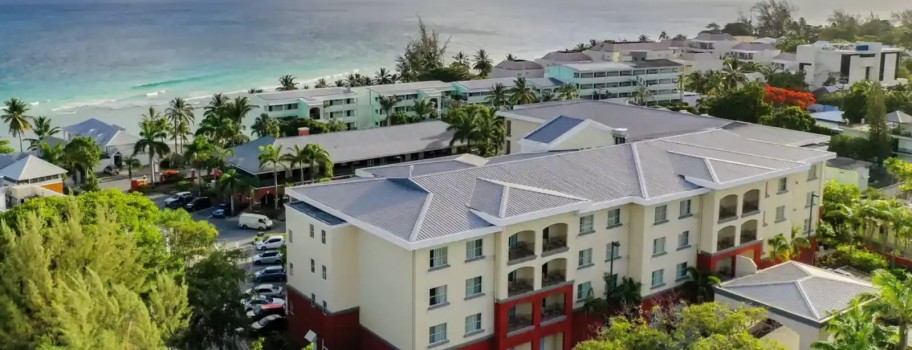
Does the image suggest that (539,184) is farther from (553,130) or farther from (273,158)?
(273,158)

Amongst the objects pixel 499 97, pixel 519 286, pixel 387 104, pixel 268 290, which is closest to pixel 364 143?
pixel 387 104

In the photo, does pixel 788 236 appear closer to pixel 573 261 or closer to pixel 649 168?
pixel 649 168

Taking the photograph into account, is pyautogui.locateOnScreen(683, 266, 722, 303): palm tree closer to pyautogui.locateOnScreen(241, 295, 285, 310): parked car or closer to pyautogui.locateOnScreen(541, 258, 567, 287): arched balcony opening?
pyautogui.locateOnScreen(541, 258, 567, 287): arched balcony opening

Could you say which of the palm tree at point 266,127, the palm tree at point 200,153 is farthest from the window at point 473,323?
the palm tree at point 266,127

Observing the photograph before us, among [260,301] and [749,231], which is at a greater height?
[749,231]

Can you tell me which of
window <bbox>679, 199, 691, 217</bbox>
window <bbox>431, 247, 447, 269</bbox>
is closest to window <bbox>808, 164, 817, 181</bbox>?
window <bbox>679, 199, 691, 217</bbox>

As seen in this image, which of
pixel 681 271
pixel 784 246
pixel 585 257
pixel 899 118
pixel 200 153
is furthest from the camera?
pixel 899 118
